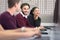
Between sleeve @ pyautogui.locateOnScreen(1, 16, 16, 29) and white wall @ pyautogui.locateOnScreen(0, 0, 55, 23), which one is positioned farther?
white wall @ pyautogui.locateOnScreen(0, 0, 55, 23)

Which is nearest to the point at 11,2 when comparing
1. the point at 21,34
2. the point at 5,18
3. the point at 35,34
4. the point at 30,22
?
the point at 5,18

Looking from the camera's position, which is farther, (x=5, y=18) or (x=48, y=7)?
(x=48, y=7)

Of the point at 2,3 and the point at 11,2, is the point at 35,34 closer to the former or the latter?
the point at 11,2

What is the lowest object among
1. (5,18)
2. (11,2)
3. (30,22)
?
(30,22)

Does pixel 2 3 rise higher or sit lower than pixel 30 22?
higher

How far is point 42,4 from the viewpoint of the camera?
14.7ft

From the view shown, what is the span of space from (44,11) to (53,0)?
35cm

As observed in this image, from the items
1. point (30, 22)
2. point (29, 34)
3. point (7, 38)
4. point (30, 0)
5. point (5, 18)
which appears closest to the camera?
point (7, 38)

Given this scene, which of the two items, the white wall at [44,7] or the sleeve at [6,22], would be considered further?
the white wall at [44,7]

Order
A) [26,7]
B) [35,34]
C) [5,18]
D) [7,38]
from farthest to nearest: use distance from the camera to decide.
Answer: [26,7]
[5,18]
[35,34]
[7,38]

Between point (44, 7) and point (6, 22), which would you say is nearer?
point (6, 22)

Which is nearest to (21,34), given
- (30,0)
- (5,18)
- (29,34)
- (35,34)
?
(29,34)

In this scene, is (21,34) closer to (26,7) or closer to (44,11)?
(26,7)

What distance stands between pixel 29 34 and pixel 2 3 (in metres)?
3.38
